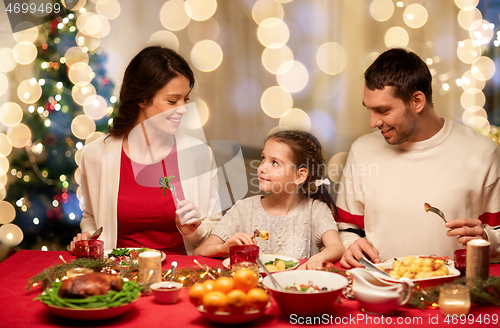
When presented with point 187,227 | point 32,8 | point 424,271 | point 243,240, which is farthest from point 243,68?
point 424,271

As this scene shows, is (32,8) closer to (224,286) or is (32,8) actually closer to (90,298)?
(90,298)

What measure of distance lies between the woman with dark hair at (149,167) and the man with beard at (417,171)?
0.87 m

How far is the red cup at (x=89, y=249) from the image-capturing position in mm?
1659

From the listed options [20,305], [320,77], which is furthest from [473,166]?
[20,305]

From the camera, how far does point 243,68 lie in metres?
3.00

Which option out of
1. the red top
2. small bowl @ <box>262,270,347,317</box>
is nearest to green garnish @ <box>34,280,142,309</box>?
small bowl @ <box>262,270,347,317</box>

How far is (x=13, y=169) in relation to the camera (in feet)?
10.7

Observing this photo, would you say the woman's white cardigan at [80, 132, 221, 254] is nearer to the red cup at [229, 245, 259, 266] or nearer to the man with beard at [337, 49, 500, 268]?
the red cup at [229, 245, 259, 266]

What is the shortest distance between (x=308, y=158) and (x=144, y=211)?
2.95 ft

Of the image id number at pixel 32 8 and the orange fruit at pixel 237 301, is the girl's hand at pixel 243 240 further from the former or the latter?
the image id number at pixel 32 8

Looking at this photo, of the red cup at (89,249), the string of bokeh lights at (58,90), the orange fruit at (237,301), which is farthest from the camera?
the string of bokeh lights at (58,90)

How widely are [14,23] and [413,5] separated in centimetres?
292

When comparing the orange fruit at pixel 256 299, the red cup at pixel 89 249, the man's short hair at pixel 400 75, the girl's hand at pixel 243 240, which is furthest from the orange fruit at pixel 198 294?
the man's short hair at pixel 400 75

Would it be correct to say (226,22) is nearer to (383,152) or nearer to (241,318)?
(383,152)
